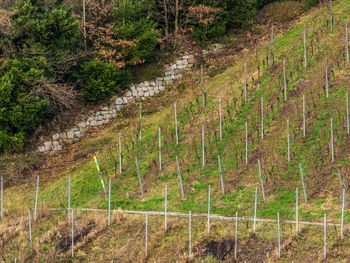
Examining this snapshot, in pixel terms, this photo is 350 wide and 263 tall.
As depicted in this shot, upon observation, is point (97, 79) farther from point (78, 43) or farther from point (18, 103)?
point (18, 103)

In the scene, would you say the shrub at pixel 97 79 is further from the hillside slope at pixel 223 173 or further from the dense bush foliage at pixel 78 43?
the hillside slope at pixel 223 173

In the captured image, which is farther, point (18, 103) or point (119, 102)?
point (119, 102)

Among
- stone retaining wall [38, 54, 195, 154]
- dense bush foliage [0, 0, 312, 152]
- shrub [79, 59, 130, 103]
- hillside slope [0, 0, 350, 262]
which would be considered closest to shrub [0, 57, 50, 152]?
dense bush foliage [0, 0, 312, 152]

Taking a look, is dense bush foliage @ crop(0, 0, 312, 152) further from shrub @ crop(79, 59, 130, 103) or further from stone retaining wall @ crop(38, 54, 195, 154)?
stone retaining wall @ crop(38, 54, 195, 154)

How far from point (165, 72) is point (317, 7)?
10164 mm

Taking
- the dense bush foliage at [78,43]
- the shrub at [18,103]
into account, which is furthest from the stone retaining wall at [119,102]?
the shrub at [18,103]

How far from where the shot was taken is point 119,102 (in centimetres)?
3569

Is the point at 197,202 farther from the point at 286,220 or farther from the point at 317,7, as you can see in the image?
the point at 317,7

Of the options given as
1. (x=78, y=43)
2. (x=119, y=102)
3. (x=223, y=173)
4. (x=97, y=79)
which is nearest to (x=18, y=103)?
(x=97, y=79)

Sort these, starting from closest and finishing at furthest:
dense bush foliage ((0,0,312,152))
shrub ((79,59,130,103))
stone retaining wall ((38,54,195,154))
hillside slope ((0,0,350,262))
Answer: hillside slope ((0,0,350,262)) → dense bush foliage ((0,0,312,152)) → stone retaining wall ((38,54,195,154)) → shrub ((79,59,130,103))

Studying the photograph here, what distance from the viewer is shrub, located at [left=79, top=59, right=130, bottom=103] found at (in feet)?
114

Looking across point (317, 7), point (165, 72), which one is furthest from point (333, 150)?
point (317, 7)

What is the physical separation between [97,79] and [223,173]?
1118cm

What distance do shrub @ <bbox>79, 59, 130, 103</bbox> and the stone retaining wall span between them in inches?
30.6
